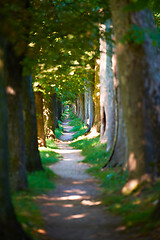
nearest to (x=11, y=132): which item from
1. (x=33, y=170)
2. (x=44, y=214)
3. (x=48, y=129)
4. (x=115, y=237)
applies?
(x=44, y=214)

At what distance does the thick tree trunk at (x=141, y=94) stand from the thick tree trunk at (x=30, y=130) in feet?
15.2

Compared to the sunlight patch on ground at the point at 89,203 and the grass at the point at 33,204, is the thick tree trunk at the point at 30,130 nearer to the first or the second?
the grass at the point at 33,204

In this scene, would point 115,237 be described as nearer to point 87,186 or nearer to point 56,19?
point 87,186

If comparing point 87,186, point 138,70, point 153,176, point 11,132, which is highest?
point 138,70

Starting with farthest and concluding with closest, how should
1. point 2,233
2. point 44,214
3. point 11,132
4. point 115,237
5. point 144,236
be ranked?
point 11,132
point 44,214
point 115,237
point 144,236
point 2,233

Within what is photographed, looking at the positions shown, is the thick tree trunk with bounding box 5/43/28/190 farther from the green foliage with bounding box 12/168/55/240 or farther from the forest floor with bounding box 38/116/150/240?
the forest floor with bounding box 38/116/150/240

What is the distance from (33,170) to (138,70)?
18.2 feet

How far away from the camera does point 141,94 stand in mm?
7656

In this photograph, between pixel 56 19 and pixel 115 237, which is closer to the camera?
pixel 115 237

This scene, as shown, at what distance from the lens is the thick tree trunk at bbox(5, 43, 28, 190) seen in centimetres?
847

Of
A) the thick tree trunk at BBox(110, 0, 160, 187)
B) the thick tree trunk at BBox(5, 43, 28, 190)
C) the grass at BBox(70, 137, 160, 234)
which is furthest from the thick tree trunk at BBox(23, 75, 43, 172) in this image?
the thick tree trunk at BBox(110, 0, 160, 187)

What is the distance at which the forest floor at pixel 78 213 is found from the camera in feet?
20.4

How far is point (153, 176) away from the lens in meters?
7.74

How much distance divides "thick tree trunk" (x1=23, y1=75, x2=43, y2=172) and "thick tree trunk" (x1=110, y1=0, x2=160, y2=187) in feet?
15.2
